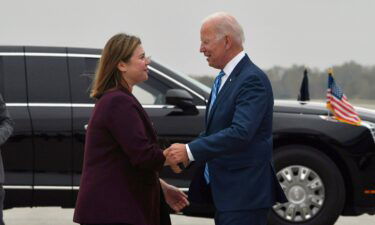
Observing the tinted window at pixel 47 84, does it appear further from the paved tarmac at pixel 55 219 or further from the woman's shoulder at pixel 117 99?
the woman's shoulder at pixel 117 99

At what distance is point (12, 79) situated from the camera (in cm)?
796

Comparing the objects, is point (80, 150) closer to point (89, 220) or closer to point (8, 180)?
point (8, 180)

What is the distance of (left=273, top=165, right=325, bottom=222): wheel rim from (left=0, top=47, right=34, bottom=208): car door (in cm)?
216

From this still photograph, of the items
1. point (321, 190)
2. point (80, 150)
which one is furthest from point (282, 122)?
point (80, 150)

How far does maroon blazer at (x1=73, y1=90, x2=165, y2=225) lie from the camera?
13.0 ft

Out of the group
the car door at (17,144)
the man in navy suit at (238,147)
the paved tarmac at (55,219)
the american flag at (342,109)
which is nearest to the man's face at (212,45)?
the man in navy suit at (238,147)

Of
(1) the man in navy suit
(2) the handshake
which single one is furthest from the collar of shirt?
(2) the handshake

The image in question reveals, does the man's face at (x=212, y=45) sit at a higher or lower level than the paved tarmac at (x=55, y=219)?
higher

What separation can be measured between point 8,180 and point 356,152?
3023 millimetres

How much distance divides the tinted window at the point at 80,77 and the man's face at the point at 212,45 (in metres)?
3.52

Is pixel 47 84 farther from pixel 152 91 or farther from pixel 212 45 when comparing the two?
pixel 212 45

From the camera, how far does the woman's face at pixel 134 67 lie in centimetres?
413

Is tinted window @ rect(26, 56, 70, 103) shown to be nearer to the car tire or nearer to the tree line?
the car tire

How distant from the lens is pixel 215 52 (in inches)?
179
